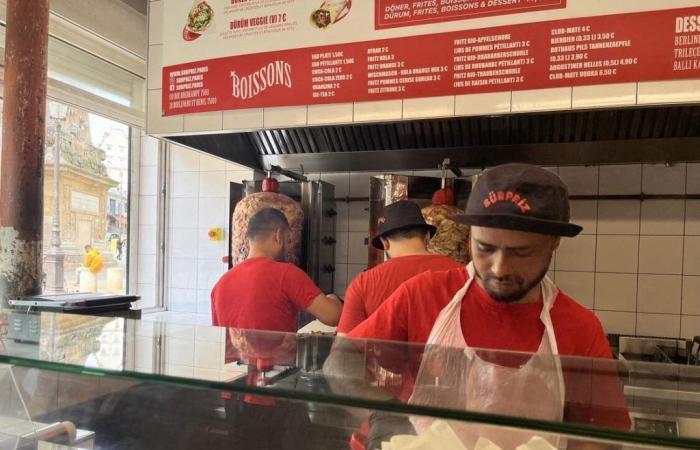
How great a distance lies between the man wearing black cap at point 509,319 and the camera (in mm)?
627

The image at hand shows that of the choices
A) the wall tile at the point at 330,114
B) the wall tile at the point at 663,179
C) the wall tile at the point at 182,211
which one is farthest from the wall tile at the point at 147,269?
the wall tile at the point at 663,179

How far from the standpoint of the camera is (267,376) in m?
0.71

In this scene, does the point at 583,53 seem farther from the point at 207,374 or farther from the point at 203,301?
the point at 203,301

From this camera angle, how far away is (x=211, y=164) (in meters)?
2.99

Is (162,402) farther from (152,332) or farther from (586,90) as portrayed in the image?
(586,90)

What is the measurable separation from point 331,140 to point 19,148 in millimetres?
1280

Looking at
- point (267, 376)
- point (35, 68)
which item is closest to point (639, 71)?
point (267, 376)

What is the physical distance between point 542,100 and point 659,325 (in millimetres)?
1240

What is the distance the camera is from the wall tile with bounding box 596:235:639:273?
2.11 m

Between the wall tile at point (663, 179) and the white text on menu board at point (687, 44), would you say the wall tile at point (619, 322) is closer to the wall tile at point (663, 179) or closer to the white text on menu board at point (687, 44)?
the wall tile at point (663, 179)

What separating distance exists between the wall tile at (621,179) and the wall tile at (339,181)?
1.23 metres

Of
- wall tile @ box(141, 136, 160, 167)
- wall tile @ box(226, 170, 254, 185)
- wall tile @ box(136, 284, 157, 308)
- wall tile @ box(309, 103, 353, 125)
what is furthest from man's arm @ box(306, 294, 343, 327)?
wall tile @ box(141, 136, 160, 167)

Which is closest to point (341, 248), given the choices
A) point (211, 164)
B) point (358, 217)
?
point (358, 217)

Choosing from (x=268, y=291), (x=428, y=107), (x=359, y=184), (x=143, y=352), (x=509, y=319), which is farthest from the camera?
(x=359, y=184)
